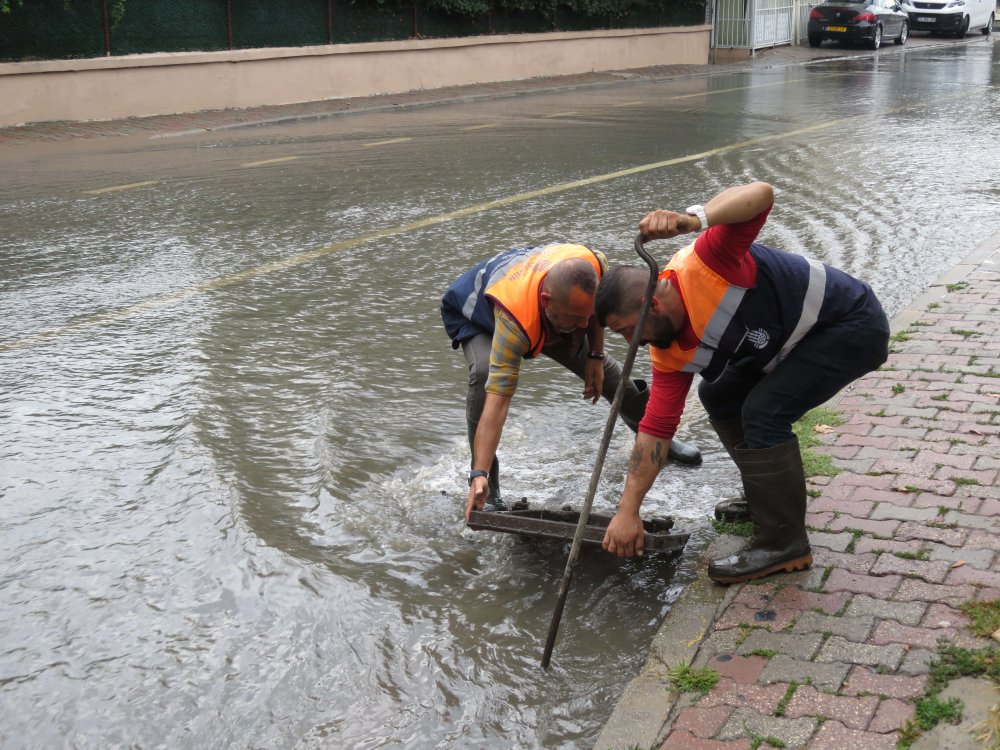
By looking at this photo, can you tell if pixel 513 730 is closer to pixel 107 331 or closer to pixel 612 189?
pixel 107 331

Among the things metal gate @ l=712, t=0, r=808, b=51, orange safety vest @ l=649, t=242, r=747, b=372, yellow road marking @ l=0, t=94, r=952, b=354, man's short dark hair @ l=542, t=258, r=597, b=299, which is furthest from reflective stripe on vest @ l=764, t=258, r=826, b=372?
metal gate @ l=712, t=0, r=808, b=51

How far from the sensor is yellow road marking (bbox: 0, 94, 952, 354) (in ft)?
22.7

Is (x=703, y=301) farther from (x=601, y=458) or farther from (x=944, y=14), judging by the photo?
(x=944, y=14)

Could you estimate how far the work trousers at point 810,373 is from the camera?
372 cm

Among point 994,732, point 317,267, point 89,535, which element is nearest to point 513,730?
point 994,732

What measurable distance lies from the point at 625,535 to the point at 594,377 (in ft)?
3.69

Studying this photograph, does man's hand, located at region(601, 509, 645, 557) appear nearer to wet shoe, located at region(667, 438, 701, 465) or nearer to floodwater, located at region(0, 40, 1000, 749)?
floodwater, located at region(0, 40, 1000, 749)

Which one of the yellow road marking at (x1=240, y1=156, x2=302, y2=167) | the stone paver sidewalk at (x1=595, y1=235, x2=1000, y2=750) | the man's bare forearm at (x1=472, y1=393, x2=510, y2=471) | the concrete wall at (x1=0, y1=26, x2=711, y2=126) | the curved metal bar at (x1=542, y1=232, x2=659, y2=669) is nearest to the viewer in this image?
the stone paver sidewalk at (x1=595, y1=235, x2=1000, y2=750)

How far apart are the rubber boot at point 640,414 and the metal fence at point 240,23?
1392cm

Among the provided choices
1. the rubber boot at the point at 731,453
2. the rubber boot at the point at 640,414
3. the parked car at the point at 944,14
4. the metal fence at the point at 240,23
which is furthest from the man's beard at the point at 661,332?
the parked car at the point at 944,14

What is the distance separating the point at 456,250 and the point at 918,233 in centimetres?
365

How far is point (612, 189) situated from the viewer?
11227 mm

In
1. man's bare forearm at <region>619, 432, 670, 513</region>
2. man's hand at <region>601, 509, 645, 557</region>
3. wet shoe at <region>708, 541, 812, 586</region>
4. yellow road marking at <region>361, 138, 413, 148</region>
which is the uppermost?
yellow road marking at <region>361, 138, 413, 148</region>

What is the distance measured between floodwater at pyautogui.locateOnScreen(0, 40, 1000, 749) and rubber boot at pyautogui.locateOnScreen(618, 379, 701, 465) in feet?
0.20
